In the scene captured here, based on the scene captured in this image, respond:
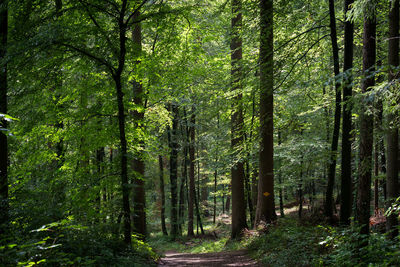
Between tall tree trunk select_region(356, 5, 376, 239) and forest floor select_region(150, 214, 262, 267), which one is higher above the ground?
tall tree trunk select_region(356, 5, 376, 239)

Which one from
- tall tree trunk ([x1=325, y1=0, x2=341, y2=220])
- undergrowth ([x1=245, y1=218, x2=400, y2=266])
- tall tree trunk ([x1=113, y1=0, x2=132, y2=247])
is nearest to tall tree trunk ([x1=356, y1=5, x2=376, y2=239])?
undergrowth ([x1=245, y1=218, x2=400, y2=266])

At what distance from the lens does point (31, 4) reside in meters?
5.89

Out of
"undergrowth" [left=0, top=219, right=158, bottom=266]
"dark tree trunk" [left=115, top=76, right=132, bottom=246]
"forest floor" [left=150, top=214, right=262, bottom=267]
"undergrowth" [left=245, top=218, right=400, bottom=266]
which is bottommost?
"forest floor" [left=150, top=214, right=262, bottom=267]

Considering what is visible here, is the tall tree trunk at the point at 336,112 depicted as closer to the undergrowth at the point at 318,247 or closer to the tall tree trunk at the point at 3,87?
the undergrowth at the point at 318,247

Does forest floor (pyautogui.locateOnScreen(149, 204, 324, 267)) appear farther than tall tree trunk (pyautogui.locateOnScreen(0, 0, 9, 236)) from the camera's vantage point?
Yes

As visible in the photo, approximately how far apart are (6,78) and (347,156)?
7.86 meters

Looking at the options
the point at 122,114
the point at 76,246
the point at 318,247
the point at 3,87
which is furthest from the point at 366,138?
the point at 3,87

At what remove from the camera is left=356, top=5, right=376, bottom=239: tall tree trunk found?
16.3 ft

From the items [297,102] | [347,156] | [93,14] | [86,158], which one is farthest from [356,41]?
[86,158]

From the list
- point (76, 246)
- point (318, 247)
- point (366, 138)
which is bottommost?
point (318, 247)

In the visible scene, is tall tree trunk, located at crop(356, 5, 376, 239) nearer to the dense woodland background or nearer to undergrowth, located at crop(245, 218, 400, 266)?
the dense woodland background

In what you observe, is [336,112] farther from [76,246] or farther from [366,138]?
[76,246]

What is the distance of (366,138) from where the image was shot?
198 inches

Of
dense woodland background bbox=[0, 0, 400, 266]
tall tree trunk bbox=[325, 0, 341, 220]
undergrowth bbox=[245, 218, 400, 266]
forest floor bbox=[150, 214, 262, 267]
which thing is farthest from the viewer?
forest floor bbox=[150, 214, 262, 267]
